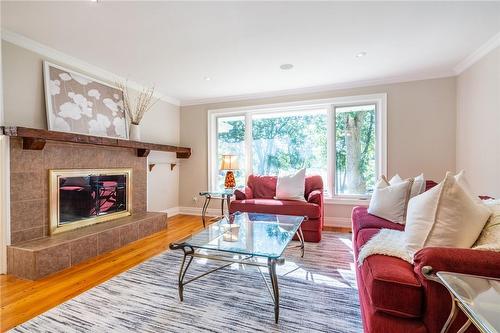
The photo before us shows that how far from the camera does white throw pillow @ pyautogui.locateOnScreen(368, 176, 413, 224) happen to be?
234 centimetres

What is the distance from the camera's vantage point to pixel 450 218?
4.11 ft

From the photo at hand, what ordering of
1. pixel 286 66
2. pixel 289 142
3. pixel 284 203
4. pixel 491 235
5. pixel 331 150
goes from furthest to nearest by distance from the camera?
pixel 289 142 < pixel 331 150 < pixel 284 203 < pixel 286 66 < pixel 491 235

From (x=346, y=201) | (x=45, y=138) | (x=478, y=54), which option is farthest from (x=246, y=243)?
(x=478, y=54)

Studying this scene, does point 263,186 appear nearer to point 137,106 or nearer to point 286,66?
point 286,66

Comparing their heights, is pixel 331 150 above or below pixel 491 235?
above

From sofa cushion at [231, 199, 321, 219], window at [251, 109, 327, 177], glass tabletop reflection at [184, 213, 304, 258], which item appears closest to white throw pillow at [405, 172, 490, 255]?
glass tabletop reflection at [184, 213, 304, 258]

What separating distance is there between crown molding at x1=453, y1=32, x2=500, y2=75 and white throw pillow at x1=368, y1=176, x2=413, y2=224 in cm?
173

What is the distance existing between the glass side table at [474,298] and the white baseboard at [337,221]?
10.2 ft

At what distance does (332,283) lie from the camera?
6.98 ft

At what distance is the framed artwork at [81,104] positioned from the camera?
9.05 feet

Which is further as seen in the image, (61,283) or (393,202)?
(393,202)

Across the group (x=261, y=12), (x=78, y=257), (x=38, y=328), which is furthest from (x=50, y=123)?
(x=261, y=12)

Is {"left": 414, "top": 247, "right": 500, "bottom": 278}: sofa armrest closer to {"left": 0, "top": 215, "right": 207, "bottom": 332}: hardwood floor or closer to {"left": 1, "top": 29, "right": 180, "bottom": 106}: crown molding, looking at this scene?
{"left": 0, "top": 215, "right": 207, "bottom": 332}: hardwood floor

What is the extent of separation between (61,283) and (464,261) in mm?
2875
